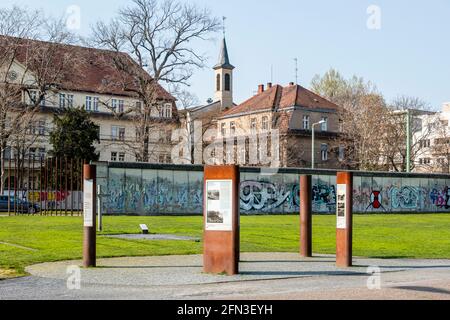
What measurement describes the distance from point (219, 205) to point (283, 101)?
7086cm

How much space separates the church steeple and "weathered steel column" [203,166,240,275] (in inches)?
3685

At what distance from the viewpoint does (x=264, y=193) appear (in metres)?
47.7

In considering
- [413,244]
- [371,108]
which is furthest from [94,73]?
[413,244]

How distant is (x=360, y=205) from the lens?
5141 cm

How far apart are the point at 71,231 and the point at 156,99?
3573cm

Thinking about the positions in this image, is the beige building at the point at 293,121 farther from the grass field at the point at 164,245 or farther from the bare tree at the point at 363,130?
the grass field at the point at 164,245

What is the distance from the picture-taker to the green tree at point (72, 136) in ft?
197

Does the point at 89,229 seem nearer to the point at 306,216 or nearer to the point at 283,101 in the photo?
the point at 306,216

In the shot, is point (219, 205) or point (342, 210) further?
point (342, 210)

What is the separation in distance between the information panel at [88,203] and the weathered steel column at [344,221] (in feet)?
17.0

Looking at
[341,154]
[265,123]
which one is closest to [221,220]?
[265,123]

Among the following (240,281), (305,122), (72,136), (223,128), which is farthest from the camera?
(223,128)

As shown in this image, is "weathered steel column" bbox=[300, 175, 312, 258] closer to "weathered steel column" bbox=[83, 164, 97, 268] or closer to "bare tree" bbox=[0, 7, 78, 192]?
"weathered steel column" bbox=[83, 164, 97, 268]

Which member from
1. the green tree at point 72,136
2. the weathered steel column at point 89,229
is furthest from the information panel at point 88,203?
the green tree at point 72,136
